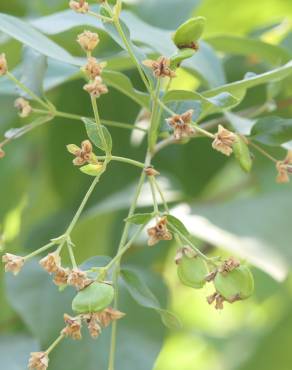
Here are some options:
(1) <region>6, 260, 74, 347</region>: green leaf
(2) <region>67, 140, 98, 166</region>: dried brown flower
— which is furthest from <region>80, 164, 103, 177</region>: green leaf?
(1) <region>6, 260, 74, 347</region>: green leaf

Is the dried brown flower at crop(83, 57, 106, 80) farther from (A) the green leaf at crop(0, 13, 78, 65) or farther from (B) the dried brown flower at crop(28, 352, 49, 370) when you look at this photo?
(B) the dried brown flower at crop(28, 352, 49, 370)

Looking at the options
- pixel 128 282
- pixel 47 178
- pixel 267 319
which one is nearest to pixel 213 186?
pixel 47 178

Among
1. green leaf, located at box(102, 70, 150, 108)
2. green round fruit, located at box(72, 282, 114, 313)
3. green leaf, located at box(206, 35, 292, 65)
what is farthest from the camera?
green leaf, located at box(206, 35, 292, 65)

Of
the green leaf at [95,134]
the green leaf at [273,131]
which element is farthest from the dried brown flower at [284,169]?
the green leaf at [95,134]

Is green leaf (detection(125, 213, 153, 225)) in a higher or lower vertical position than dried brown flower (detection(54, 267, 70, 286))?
higher

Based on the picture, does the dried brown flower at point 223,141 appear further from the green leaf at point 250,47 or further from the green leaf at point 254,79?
the green leaf at point 250,47

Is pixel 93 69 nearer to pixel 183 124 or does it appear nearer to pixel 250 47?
pixel 183 124
